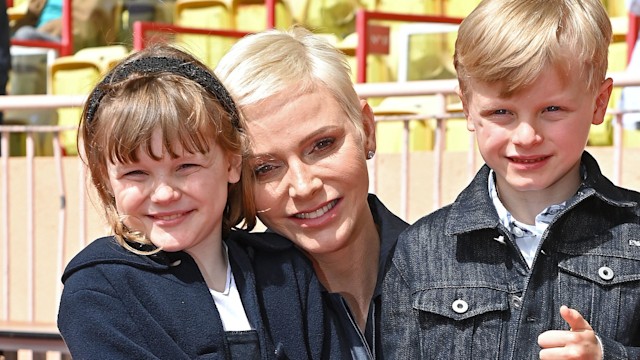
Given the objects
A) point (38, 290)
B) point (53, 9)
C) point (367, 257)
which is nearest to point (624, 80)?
point (367, 257)

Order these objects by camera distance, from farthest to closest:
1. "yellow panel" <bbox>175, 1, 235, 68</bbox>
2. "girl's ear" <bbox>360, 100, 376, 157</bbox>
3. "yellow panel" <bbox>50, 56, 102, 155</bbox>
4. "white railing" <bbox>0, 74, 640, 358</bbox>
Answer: "yellow panel" <bbox>175, 1, 235, 68</bbox> < "yellow panel" <bbox>50, 56, 102, 155</bbox> < "white railing" <bbox>0, 74, 640, 358</bbox> < "girl's ear" <bbox>360, 100, 376, 157</bbox>

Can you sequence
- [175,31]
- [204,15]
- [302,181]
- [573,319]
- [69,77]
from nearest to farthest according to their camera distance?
1. [573,319]
2. [302,181]
3. [175,31]
4. [69,77]
5. [204,15]

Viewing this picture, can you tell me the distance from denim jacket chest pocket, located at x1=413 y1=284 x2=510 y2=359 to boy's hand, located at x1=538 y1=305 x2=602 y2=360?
0.23 m

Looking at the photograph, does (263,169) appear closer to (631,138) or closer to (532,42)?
(532,42)

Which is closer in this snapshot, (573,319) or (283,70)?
(573,319)

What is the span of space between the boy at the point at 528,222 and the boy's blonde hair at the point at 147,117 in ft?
1.57

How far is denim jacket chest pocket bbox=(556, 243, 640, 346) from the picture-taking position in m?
2.00

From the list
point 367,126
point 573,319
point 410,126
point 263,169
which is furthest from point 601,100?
point 410,126

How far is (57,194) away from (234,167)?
11.0ft

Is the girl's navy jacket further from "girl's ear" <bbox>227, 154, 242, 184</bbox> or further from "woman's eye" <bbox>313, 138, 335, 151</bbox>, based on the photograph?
"woman's eye" <bbox>313, 138, 335, 151</bbox>

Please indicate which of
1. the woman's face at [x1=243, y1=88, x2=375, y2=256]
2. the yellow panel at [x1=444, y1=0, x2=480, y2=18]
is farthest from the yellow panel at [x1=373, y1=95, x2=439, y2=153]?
the woman's face at [x1=243, y1=88, x2=375, y2=256]

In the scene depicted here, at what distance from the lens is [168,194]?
77.8 inches

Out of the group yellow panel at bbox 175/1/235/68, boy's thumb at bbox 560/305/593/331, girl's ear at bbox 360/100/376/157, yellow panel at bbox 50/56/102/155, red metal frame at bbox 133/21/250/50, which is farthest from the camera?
yellow panel at bbox 175/1/235/68

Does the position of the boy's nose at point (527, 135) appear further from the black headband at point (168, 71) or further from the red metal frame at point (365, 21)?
the red metal frame at point (365, 21)
